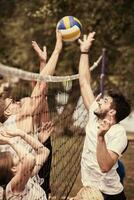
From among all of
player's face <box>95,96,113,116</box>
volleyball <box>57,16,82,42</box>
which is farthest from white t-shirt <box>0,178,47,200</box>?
volleyball <box>57,16,82,42</box>

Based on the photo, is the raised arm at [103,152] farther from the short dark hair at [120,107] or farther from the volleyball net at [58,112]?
the volleyball net at [58,112]

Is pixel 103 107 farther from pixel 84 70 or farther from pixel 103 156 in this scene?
pixel 84 70

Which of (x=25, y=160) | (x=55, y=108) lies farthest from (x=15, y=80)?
(x=55, y=108)

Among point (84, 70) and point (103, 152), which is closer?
point (103, 152)

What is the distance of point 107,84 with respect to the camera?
1873cm

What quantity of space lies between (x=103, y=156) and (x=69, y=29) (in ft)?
11.5

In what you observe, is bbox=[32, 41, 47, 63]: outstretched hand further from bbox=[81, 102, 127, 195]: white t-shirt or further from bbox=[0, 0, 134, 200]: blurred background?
bbox=[0, 0, 134, 200]: blurred background

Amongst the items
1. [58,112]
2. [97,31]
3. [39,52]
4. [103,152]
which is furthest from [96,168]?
[97,31]

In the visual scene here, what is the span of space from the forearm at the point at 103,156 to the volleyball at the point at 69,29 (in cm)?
324

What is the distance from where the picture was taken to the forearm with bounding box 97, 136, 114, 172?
5.04 m

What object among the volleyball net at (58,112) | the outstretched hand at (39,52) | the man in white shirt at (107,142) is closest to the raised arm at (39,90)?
the outstretched hand at (39,52)

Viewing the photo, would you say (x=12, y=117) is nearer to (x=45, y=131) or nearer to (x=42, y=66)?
(x=45, y=131)

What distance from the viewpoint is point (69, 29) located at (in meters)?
8.36

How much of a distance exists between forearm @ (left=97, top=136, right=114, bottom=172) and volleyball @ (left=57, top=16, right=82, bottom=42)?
10.6 ft
